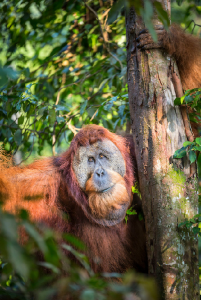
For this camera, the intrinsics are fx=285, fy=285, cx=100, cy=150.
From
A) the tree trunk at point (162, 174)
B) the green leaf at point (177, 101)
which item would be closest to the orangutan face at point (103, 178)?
the tree trunk at point (162, 174)

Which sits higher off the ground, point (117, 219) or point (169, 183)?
point (169, 183)

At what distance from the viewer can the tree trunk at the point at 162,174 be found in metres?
2.11

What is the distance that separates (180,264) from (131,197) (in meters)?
0.86

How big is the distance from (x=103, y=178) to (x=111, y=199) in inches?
8.0

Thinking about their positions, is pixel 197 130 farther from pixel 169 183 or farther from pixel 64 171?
pixel 64 171

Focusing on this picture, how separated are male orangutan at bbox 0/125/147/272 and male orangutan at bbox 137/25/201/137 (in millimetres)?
915

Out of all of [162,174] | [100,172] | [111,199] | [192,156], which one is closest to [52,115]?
[100,172]

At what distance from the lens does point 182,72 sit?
2.78m

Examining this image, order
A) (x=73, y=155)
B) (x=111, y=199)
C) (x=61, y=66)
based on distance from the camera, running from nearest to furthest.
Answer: (x=111, y=199) → (x=73, y=155) → (x=61, y=66)

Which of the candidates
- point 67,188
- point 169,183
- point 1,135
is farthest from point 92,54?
point 169,183

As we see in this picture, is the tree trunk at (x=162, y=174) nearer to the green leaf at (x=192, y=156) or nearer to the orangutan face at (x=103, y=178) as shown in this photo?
the green leaf at (x=192, y=156)

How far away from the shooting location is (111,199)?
2584mm

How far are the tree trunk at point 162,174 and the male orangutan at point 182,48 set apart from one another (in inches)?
3.1

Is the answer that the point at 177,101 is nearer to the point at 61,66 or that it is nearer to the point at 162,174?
the point at 162,174
